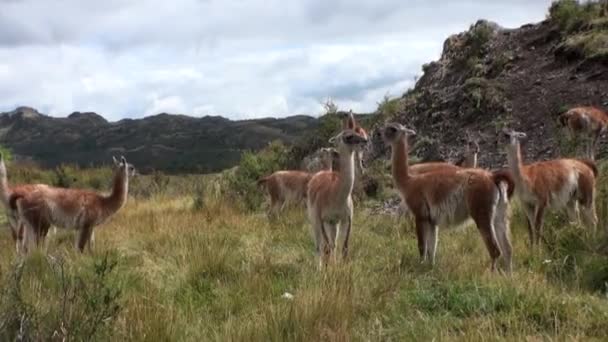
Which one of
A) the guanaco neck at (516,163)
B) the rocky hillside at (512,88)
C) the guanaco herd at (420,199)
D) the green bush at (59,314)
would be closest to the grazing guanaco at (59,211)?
the guanaco herd at (420,199)

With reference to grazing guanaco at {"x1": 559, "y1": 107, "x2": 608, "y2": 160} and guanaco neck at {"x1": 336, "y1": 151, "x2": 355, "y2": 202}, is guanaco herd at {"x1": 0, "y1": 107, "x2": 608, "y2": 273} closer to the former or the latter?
guanaco neck at {"x1": 336, "y1": 151, "x2": 355, "y2": 202}

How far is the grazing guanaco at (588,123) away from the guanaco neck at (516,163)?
4.47 meters

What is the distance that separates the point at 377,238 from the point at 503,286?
4648mm

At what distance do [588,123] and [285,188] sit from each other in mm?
6204

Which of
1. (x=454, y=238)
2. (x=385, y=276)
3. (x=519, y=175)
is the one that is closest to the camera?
(x=385, y=276)

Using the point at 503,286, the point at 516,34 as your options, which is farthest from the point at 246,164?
the point at 503,286

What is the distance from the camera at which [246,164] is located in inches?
789

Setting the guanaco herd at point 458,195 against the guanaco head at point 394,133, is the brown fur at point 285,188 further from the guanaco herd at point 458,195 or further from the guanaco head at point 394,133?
the guanaco head at point 394,133

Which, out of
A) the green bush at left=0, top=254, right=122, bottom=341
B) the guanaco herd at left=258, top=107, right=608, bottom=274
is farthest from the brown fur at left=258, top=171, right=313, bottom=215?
the green bush at left=0, top=254, right=122, bottom=341

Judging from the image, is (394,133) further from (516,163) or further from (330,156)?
(330,156)

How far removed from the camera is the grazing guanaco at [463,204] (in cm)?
850

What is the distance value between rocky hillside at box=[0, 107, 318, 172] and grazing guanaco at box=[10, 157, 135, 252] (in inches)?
3869

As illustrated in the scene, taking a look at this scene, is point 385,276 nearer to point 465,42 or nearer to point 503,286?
point 503,286

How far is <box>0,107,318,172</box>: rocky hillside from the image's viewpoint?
126625 mm
